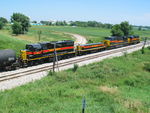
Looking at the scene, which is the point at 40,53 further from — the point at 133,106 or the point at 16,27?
the point at 16,27

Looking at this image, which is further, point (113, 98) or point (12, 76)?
point (12, 76)

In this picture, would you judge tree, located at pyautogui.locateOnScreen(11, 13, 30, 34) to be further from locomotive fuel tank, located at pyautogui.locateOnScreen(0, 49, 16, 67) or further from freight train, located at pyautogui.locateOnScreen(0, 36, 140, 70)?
locomotive fuel tank, located at pyautogui.locateOnScreen(0, 49, 16, 67)

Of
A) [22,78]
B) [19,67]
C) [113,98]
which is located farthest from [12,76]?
[113,98]

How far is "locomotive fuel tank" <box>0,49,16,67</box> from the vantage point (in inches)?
901

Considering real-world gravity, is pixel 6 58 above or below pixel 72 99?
above

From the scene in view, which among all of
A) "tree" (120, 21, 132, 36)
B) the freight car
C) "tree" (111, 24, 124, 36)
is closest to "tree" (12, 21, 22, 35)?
"tree" (111, 24, 124, 36)

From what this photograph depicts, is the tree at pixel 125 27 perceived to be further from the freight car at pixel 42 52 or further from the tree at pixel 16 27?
the freight car at pixel 42 52

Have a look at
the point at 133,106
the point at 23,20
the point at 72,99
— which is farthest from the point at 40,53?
the point at 23,20

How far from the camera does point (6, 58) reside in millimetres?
23203

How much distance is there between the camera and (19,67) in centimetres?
2584

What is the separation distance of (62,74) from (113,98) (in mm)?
9587

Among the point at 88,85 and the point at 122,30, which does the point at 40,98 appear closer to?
the point at 88,85

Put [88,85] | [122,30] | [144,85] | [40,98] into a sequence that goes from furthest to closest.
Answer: [122,30]
[144,85]
[88,85]
[40,98]

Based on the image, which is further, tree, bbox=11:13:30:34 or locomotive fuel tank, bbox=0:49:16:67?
tree, bbox=11:13:30:34
